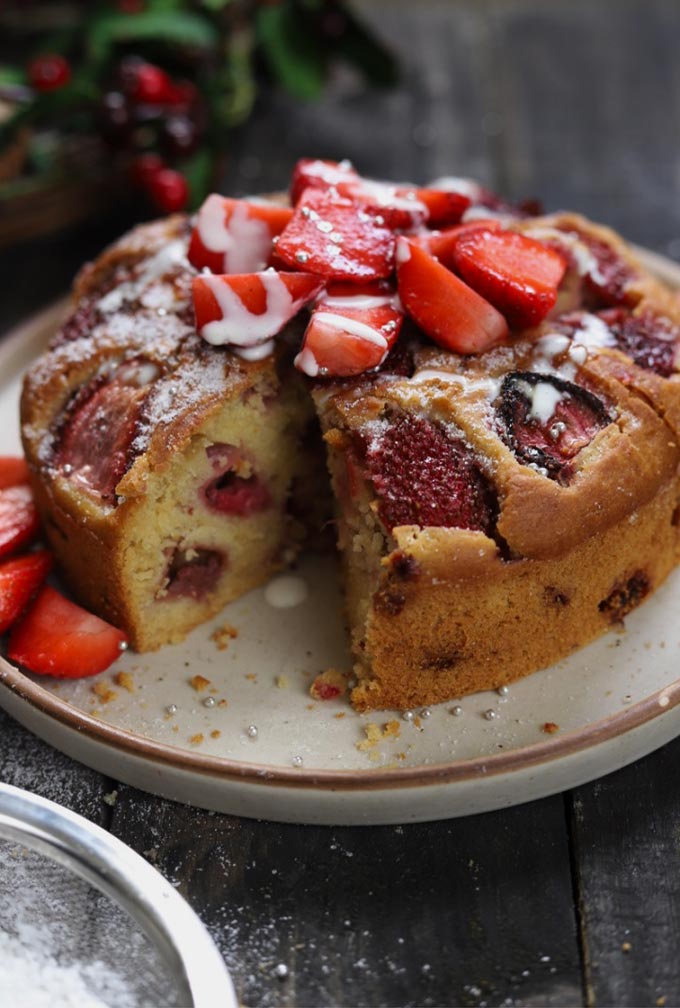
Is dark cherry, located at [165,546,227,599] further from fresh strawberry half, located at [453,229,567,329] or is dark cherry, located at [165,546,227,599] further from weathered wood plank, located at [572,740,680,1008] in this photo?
weathered wood plank, located at [572,740,680,1008]

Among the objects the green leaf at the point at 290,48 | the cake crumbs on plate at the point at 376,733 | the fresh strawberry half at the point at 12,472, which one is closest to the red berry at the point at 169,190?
the green leaf at the point at 290,48

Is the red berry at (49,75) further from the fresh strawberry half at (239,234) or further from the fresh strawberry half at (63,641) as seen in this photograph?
the fresh strawberry half at (63,641)

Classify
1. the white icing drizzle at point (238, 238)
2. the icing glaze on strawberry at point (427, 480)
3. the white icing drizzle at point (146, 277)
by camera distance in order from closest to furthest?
the icing glaze on strawberry at point (427, 480) < the white icing drizzle at point (238, 238) < the white icing drizzle at point (146, 277)

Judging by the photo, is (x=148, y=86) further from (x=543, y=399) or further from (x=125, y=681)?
(x=125, y=681)

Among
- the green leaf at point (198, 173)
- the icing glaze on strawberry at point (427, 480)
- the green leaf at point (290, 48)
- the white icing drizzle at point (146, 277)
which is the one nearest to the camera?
the icing glaze on strawberry at point (427, 480)

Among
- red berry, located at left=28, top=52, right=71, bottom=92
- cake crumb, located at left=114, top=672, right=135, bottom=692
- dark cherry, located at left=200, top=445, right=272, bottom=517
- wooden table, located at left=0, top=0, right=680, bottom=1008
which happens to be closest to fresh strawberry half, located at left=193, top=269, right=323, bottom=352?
dark cherry, located at left=200, top=445, right=272, bottom=517

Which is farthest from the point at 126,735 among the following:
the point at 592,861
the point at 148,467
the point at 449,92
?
the point at 449,92

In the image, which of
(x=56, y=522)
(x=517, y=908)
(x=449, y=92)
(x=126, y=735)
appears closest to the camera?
(x=517, y=908)

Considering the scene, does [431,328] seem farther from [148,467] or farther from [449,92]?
[449,92]
